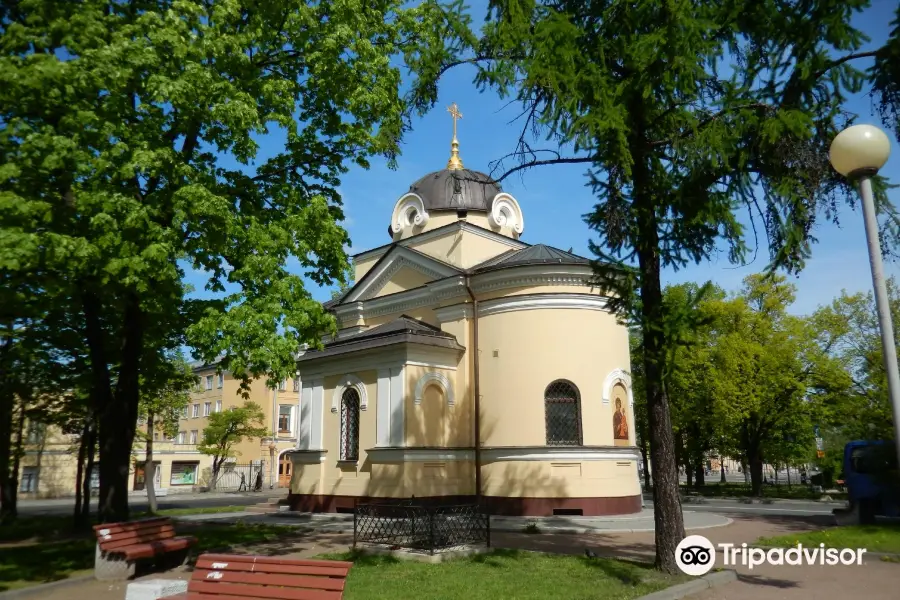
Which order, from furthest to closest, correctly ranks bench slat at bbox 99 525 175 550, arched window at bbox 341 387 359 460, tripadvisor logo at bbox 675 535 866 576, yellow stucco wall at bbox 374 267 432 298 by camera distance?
yellow stucco wall at bbox 374 267 432 298 → arched window at bbox 341 387 359 460 → bench slat at bbox 99 525 175 550 → tripadvisor logo at bbox 675 535 866 576

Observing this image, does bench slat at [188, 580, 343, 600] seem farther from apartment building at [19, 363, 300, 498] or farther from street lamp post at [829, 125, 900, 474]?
apartment building at [19, 363, 300, 498]

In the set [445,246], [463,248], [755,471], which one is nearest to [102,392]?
[463,248]

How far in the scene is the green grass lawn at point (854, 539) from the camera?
37.4 feet

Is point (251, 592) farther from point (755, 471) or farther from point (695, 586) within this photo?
point (755, 471)

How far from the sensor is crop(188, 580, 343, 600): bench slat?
5968 millimetres

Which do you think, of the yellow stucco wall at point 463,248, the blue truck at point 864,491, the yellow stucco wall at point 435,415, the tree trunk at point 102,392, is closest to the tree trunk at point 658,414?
the blue truck at point 864,491

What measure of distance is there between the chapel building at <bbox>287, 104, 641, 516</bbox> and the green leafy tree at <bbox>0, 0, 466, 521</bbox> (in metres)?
7.06

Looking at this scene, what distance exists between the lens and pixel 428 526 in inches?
456

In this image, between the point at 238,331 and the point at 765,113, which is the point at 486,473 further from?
the point at 765,113

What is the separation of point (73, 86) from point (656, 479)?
32.5 ft

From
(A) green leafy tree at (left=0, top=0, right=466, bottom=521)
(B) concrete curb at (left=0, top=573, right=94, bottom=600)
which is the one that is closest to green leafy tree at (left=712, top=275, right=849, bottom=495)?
(A) green leafy tree at (left=0, top=0, right=466, bottom=521)

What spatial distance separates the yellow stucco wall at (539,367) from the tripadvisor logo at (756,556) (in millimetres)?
7732

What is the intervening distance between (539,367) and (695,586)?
10.9 m

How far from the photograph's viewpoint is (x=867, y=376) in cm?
2867
